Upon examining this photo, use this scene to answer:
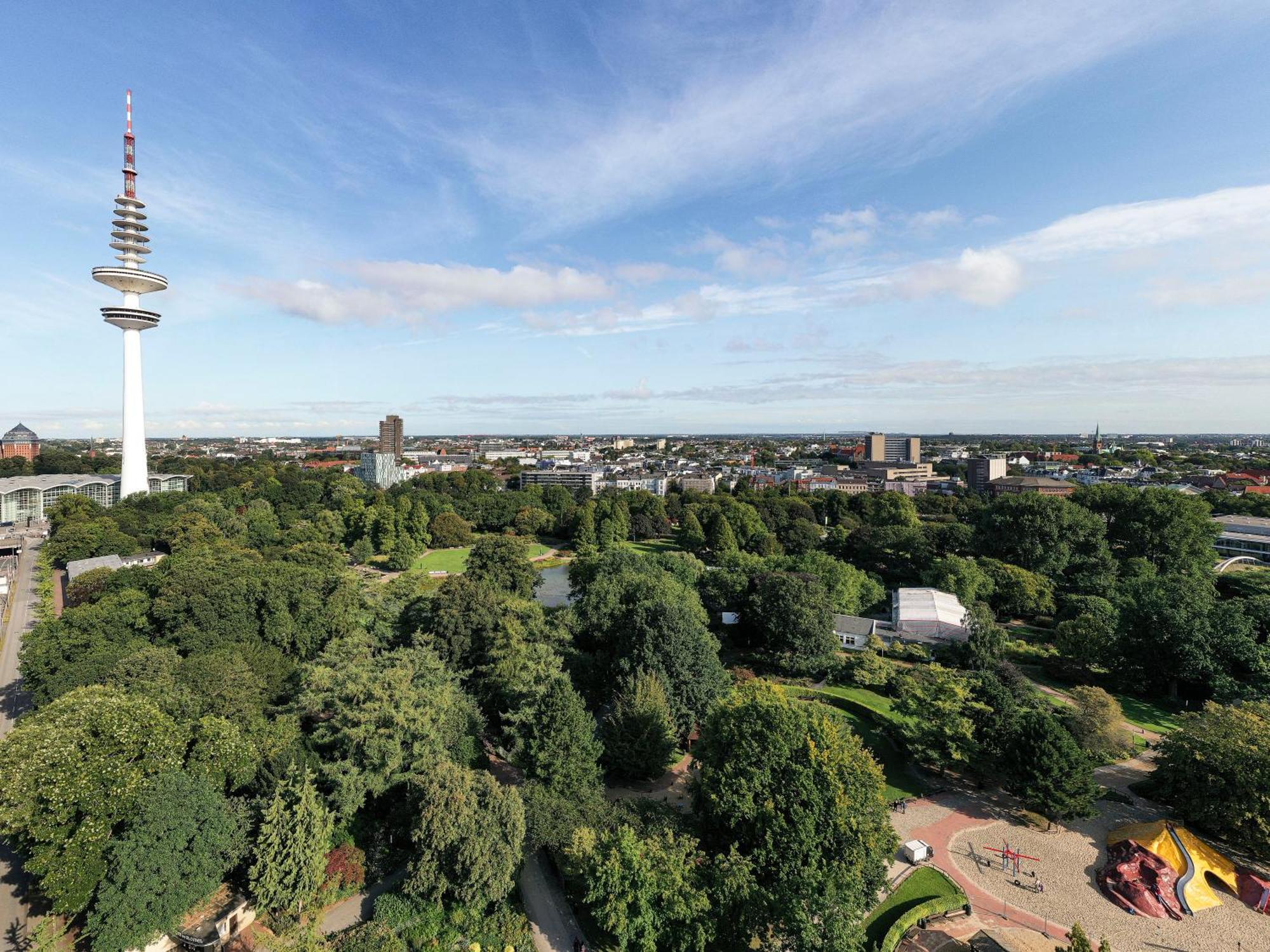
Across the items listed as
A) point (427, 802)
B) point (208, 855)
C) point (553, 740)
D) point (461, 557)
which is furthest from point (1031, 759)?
point (461, 557)

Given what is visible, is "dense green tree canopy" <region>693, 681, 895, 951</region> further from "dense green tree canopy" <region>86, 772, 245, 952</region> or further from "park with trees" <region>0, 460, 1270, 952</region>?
"dense green tree canopy" <region>86, 772, 245, 952</region>

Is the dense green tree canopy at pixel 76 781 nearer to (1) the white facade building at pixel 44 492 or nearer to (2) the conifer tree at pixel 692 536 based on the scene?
(2) the conifer tree at pixel 692 536

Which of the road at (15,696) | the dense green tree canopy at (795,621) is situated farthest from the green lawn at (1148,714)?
the road at (15,696)

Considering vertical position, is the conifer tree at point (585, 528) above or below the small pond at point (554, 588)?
above

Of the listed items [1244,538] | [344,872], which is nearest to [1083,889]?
[344,872]

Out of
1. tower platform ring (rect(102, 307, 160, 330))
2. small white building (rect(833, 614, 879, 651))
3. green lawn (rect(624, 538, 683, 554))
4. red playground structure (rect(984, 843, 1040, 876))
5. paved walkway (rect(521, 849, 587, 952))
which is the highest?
tower platform ring (rect(102, 307, 160, 330))

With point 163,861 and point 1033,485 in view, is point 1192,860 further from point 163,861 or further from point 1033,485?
point 1033,485

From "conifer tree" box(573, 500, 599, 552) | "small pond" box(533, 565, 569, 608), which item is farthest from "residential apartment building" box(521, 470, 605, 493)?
"small pond" box(533, 565, 569, 608)
